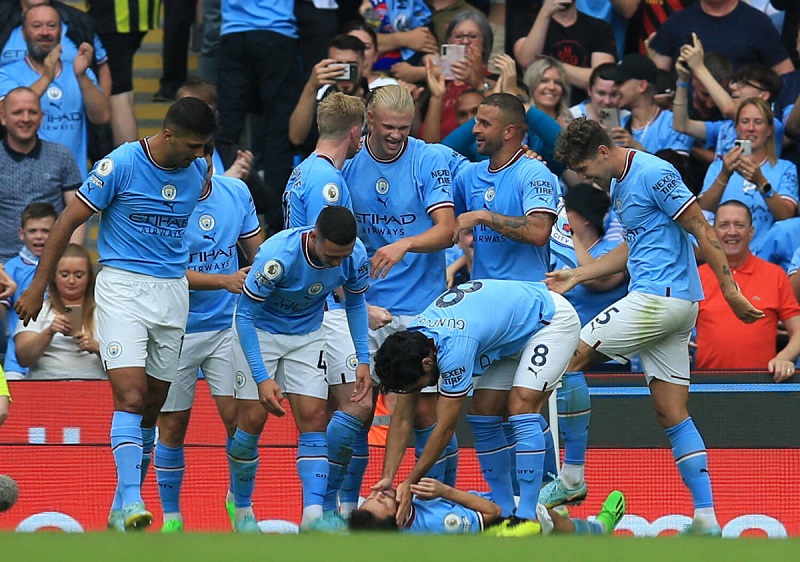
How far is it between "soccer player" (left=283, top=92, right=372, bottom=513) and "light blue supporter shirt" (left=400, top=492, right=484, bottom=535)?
2.76ft

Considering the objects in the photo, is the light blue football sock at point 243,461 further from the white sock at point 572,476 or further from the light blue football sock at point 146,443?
the white sock at point 572,476

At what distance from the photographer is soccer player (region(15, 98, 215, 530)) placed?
7688 millimetres

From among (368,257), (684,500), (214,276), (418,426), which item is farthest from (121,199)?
(684,500)

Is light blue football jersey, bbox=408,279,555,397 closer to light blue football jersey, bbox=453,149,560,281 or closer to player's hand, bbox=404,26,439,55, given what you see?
light blue football jersey, bbox=453,149,560,281

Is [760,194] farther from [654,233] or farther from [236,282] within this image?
[236,282]

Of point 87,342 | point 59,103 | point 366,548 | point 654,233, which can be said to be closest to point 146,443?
point 87,342

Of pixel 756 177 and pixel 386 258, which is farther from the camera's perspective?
pixel 756 177

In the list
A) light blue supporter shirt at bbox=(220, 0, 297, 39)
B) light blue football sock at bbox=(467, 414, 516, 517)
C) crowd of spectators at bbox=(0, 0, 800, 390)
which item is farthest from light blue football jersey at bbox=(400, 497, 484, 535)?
light blue supporter shirt at bbox=(220, 0, 297, 39)

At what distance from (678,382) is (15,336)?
14.8 ft

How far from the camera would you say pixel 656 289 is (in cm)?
827

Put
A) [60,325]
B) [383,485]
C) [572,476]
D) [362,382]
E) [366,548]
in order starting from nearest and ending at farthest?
1. [366,548]
2. [383,485]
3. [362,382]
4. [572,476]
5. [60,325]

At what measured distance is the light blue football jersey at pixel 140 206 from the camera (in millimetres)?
7762

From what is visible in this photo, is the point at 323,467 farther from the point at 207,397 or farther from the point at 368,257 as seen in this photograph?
the point at 207,397

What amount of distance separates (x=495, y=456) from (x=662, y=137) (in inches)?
168
